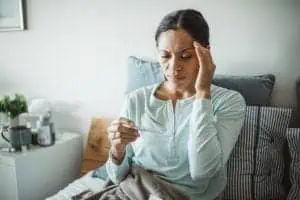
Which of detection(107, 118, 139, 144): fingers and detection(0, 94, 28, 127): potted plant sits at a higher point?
detection(107, 118, 139, 144): fingers

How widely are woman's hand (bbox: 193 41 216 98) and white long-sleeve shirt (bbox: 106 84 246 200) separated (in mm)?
31

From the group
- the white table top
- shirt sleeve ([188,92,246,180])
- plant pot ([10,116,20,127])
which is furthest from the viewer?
plant pot ([10,116,20,127])

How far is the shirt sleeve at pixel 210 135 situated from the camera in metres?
1.10

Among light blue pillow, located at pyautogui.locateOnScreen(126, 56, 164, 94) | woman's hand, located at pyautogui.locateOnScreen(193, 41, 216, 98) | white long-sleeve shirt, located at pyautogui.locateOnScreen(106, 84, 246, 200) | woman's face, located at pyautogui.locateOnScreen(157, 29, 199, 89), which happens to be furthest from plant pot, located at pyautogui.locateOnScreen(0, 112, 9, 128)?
woman's hand, located at pyautogui.locateOnScreen(193, 41, 216, 98)

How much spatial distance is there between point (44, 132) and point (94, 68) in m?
0.47

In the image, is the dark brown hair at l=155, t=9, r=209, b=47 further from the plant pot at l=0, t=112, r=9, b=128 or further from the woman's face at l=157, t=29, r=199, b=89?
the plant pot at l=0, t=112, r=9, b=128

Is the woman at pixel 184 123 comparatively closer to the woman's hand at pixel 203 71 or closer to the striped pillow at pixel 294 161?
the woman's hand at pixel 203 71

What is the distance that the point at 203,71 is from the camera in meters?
1.12

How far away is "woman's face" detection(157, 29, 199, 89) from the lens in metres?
1.17

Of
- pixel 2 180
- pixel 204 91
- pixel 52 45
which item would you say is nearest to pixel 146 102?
pixel 204 91

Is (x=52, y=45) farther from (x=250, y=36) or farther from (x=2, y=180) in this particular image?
(x=250, y=36)

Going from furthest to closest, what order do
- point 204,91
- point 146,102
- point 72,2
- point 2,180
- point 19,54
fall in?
point 19,54
point 72,2
point 2,180
point 146,102
point 204,91

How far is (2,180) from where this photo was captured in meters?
1.74

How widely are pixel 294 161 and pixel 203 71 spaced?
52cm
